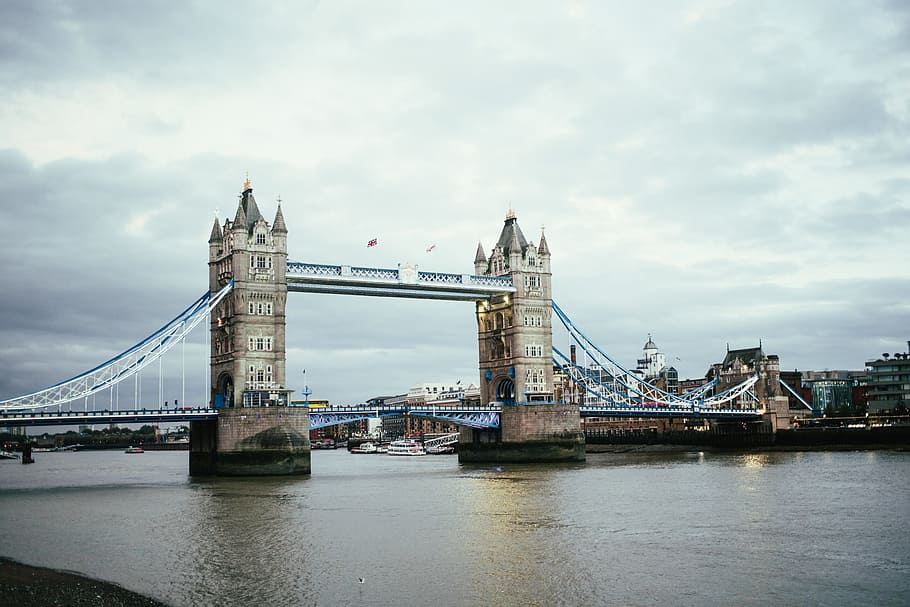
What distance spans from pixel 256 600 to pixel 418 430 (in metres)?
175

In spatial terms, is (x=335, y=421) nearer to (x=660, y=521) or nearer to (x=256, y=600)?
(x=660, y=521)

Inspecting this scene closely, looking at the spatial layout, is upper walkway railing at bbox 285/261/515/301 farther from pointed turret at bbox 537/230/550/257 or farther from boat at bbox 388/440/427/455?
boat at bbox 388/440/427/455

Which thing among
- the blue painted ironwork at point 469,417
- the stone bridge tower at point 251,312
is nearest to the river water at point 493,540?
the stone bridge tower at point 251,312

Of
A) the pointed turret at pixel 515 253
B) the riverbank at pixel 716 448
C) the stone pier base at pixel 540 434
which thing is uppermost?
the pointed turret at pixel 515 253

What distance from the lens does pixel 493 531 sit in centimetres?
3688

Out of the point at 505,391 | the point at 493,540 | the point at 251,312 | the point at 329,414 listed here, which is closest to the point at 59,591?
the point at 493,540

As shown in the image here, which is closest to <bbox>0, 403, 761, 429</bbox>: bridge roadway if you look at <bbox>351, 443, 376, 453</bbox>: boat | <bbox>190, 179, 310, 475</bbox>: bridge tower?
<bbox>190, 179, 310, 475</bbox>: bridge tower

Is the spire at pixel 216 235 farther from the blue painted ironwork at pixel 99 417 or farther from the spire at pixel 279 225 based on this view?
the blue painted ironwork at pixel 99 417

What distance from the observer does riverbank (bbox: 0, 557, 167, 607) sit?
23578 mm

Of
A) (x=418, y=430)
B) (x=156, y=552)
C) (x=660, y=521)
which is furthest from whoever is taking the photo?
(x=418, y=430)

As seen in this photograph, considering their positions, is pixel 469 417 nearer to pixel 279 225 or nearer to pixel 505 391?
pixel 505 391

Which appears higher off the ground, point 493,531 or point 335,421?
point 335,421

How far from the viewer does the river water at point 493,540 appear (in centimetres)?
2569

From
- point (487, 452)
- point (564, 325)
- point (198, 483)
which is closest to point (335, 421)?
point (198, 483)
